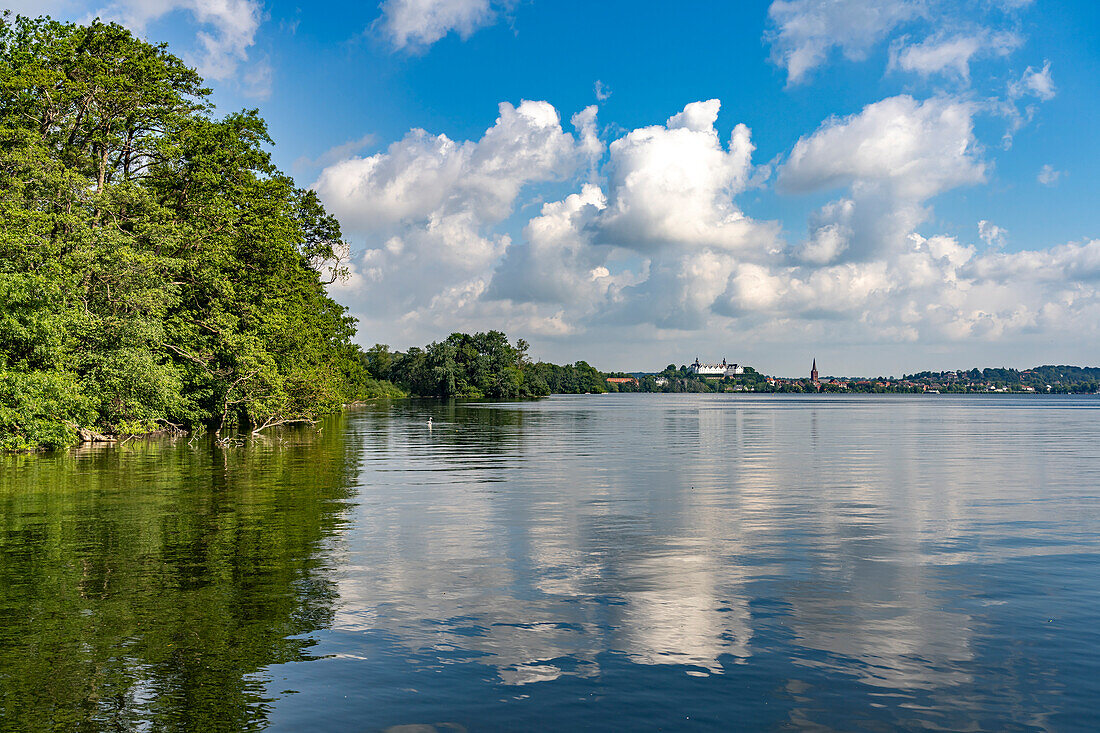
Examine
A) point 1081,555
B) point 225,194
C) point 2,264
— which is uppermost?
point 225,194

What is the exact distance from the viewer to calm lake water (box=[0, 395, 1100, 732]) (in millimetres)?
9469

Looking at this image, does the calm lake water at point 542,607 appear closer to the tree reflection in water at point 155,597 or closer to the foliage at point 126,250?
the tree reflection in water at point 155,597

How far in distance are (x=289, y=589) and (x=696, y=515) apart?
531 inches

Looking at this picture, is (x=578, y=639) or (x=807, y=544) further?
(x=807, y=544)

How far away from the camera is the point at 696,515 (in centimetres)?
2448

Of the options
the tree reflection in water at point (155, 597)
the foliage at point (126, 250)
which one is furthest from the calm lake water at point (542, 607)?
the foliage at point (126, 250)

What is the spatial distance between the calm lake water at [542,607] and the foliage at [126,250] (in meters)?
12.0

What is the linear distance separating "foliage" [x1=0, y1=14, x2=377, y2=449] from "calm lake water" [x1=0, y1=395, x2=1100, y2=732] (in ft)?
39.3

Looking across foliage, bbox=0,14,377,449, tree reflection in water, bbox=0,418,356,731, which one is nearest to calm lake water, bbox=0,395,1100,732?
tree reflection in water, bbox=0,418,356,731

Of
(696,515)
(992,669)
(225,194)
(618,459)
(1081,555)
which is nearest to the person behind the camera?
(992,669)

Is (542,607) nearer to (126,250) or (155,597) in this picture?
(155,597)

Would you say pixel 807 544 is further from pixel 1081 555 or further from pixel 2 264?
pixel 2 264

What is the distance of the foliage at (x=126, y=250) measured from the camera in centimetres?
4025

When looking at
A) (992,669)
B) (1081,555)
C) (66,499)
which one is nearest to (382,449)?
(66,499)
